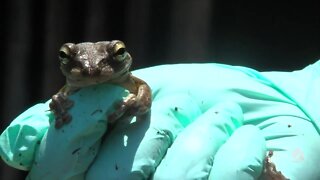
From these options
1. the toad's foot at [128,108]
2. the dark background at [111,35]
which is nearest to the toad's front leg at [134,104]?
the toad's foot at [128,108]

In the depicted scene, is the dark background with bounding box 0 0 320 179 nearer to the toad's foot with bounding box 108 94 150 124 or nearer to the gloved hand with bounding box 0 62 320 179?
the gloved hand with bounding box 0 62 320 179

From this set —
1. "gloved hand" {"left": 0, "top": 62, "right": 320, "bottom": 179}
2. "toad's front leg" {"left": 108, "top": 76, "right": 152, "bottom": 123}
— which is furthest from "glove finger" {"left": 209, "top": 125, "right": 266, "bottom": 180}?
"toad's front leg" {"left": 108, "top": 76, "right": 152, "bottom": 123}

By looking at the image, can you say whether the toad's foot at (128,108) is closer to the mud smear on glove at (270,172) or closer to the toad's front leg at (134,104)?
the toad's front leg at (134,104)

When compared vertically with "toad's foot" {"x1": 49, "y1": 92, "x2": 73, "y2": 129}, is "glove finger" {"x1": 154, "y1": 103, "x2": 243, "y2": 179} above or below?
below

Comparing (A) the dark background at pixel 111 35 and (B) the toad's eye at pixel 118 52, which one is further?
(A) the dark background at pixel 111 35

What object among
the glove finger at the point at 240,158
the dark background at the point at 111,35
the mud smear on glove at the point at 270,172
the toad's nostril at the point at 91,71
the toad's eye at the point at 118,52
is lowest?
the dark background at the point at 111,35

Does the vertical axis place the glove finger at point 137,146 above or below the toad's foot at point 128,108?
below
